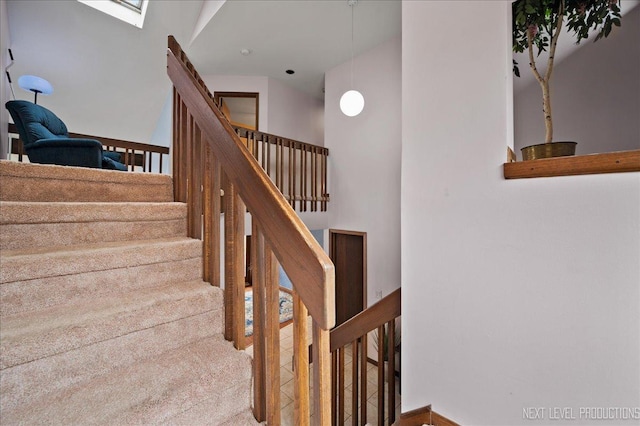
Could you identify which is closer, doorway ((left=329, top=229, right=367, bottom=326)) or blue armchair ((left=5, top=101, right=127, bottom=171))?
blue armchair ((left=5, top=101, right=127, bottom=171))

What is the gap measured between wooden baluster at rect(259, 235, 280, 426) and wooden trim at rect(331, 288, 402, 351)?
91cm

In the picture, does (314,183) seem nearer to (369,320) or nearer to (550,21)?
(369,320)

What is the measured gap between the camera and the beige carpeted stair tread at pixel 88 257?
0.97 m

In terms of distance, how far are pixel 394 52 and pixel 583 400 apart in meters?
4.34

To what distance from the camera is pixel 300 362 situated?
33.6 inches

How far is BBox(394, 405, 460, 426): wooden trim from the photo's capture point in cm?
138

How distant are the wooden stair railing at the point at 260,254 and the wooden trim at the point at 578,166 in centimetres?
100

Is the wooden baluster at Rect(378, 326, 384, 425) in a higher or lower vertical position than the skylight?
lower

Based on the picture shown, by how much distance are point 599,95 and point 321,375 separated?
316 cm

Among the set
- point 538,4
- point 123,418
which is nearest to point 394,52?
point 538,4

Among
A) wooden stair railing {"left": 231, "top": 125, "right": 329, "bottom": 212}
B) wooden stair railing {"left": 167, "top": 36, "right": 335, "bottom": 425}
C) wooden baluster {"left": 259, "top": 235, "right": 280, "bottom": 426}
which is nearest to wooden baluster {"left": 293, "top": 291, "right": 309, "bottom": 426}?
wooden stair railing {"left": 167, "top": 36, "right": 335, "bottom": 425}

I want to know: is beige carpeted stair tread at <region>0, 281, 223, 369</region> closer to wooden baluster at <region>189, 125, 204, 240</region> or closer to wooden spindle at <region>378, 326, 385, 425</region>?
wooden baluster at <region>189, 125, 204, 240</region>

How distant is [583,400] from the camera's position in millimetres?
1023

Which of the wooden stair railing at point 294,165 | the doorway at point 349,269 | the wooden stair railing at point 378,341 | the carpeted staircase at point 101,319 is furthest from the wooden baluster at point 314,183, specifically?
the carpeted staircase at point 101,319
